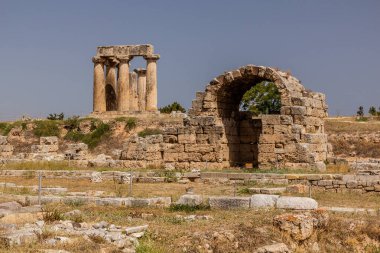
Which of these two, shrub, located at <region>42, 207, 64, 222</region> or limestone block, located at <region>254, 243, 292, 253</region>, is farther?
shrub, located at <region>42, 207, 64, 222</region>

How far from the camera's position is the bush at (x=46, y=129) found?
1755 inches

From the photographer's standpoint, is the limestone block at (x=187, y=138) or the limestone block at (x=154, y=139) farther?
the limestone block at (x=154, y=139)

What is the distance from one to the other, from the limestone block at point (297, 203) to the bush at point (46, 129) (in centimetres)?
3309

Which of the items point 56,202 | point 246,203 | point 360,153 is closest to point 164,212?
point 246,203

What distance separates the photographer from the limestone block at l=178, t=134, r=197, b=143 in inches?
1000

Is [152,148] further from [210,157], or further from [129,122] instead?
[129,122]

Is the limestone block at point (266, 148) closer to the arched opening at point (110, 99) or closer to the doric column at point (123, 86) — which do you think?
the doric column at point (123, 86)

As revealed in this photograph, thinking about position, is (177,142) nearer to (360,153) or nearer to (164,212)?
(164,212)

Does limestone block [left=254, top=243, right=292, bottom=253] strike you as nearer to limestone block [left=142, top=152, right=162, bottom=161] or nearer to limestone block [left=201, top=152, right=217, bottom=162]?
limestone block [left=201, top=152, right=217, bottom=162]

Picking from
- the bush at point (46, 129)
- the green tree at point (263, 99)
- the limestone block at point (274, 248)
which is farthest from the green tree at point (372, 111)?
the limestone block at point (274, 248)

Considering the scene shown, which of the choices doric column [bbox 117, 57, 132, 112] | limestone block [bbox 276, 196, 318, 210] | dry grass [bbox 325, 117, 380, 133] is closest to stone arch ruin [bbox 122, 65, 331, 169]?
limestone block [bbox 276, 196, 318, 210]

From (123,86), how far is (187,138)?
22.1m

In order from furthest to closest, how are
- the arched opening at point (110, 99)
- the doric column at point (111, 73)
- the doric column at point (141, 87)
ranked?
1. the doric column at point (141, 87)
2. the arched opening at point (110, 99)
3. the doric column at point (111, 73)

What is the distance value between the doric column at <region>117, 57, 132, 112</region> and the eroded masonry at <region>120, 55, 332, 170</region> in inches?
798
